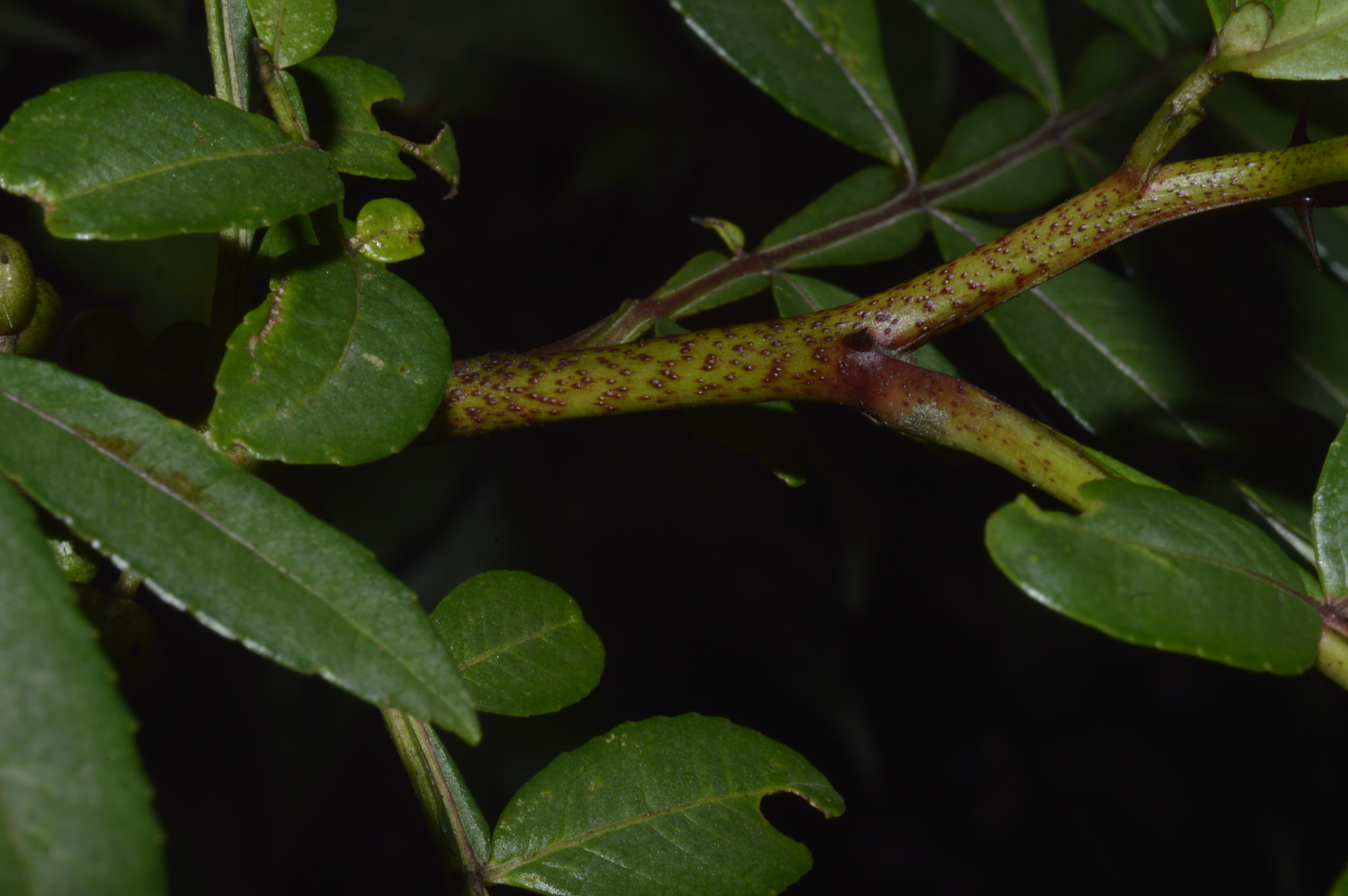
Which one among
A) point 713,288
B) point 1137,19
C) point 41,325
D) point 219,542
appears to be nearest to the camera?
point 219,542

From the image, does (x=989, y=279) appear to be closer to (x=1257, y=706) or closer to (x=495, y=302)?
(x=495, y=302)

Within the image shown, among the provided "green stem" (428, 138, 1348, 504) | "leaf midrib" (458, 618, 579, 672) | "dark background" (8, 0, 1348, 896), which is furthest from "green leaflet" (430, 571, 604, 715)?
"dark background" (8, 0, 1348, 896)

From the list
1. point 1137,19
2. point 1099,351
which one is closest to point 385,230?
point 1099,351

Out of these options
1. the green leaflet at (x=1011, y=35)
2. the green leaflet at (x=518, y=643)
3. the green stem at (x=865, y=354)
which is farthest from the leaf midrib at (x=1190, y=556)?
the green leaflet at (x=1011, y=35)

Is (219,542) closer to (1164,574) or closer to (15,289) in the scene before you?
(15,289)

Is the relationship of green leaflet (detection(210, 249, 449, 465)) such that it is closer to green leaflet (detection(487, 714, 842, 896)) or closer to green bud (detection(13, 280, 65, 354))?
green bud (detection(13, 280, 65, 354))

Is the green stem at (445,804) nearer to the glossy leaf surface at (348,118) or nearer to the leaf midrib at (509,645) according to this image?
the leaf midrib at (509,645)
